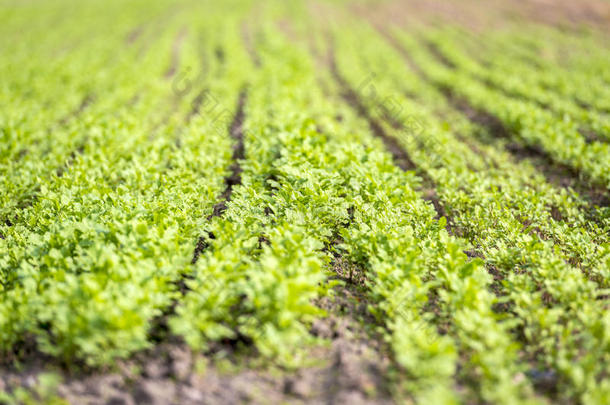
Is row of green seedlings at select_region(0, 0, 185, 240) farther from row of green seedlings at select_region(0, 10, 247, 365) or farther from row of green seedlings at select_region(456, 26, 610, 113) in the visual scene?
row of green seedlings at select_region(456, 26, 610, 113)

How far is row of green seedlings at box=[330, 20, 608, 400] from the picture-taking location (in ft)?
10.6

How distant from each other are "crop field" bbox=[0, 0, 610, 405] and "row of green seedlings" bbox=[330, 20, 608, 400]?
3 centimetres

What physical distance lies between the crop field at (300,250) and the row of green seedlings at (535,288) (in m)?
0.03

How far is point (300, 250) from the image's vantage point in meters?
3.87

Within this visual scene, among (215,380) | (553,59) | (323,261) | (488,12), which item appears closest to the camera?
(215,380)

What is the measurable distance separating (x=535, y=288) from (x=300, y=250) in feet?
8.10

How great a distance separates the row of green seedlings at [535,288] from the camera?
3.23m

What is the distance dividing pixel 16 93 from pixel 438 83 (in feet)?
45.6

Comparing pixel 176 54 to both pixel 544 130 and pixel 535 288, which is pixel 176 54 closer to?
pixel 544 130

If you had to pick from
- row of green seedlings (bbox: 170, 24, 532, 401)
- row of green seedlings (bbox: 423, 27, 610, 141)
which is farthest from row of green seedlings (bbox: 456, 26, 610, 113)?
row of green seedlings (bbox: 170, 24, 532, 401)

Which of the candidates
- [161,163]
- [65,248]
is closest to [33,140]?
[161,163]

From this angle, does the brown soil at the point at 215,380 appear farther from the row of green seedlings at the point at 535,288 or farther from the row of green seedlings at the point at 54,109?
the row of green seedlings at the point at 54,109

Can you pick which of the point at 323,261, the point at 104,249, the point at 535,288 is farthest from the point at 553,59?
the point at 104,249

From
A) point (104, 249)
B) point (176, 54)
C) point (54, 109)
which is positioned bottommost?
point (104, 249)
